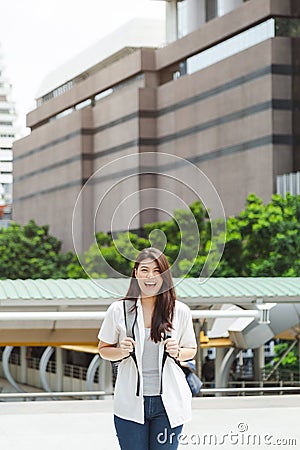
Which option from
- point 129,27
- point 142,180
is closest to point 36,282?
point 142,180

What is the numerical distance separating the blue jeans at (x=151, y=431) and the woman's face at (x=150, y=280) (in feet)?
1.51

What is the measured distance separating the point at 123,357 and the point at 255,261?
33.2 metres

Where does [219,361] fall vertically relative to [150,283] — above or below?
below

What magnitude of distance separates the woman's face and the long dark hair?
14mm

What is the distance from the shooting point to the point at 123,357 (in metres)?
4.32

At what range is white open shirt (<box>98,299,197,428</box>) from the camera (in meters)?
4.32

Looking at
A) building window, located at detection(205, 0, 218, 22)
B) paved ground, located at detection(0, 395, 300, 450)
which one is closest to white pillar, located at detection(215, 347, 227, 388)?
paved ground, located at detection(0, 395, 300, 450)

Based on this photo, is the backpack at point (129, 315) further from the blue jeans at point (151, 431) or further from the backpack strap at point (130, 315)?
the blue jeans at point (151, 431)

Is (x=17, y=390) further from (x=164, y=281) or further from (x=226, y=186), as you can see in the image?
(x=164, y=281)

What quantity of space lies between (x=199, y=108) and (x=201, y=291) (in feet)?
118

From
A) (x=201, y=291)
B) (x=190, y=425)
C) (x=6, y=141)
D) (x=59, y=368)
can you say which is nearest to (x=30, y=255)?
(x=59, y=368)

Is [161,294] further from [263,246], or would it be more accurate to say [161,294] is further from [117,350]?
[263,246]

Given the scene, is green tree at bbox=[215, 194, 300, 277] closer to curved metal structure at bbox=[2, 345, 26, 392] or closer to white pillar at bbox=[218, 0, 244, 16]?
curved metal structure at bbox=[2, 345, 26, 392]

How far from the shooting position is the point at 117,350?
4.36m
